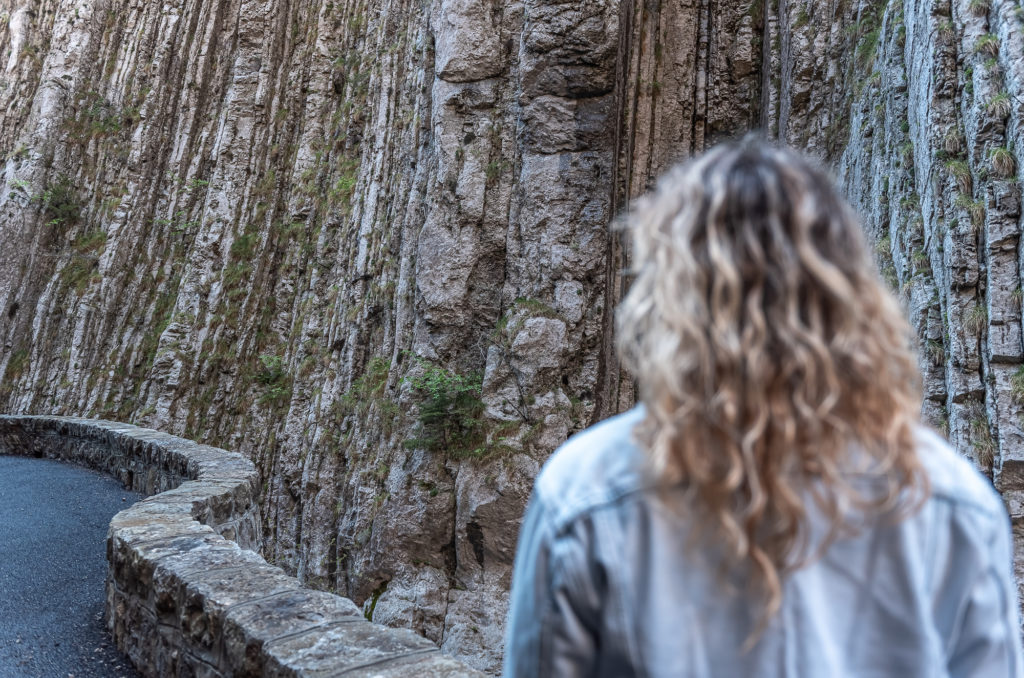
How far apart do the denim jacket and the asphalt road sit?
11.7 ft

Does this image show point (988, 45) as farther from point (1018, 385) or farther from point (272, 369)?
point (272, 369)

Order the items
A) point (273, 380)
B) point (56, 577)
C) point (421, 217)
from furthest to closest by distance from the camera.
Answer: point (273, 380) < point (421, 217) < point (56, 577)

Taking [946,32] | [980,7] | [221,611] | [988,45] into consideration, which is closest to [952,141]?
[988,45]

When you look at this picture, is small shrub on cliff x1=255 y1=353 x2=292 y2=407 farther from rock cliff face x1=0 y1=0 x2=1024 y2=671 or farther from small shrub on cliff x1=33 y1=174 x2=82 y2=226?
small shrub on cliff x1=33 y1=174 x2=82 y2=226

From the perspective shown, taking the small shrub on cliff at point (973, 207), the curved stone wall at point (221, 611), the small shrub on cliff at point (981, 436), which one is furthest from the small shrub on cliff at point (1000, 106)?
the curved stone wall at point (221, 611)

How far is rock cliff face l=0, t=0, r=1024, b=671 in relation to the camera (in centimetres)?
694

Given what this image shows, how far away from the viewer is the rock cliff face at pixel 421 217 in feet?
22.8

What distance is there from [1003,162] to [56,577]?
7665mm

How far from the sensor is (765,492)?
94cm

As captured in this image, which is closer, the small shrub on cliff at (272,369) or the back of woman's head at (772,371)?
the back of woman's head at (772,371)

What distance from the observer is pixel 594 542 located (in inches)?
39.3

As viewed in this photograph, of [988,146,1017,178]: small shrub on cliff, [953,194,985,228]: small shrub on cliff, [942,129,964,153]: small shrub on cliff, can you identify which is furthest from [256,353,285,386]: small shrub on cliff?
[988,146,1017,178]: small shrub on cliff

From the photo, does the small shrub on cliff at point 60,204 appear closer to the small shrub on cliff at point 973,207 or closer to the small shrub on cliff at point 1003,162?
the small shrub on cliff at point 973,207

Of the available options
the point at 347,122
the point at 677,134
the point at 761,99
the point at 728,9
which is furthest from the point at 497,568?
the point at 347,122
